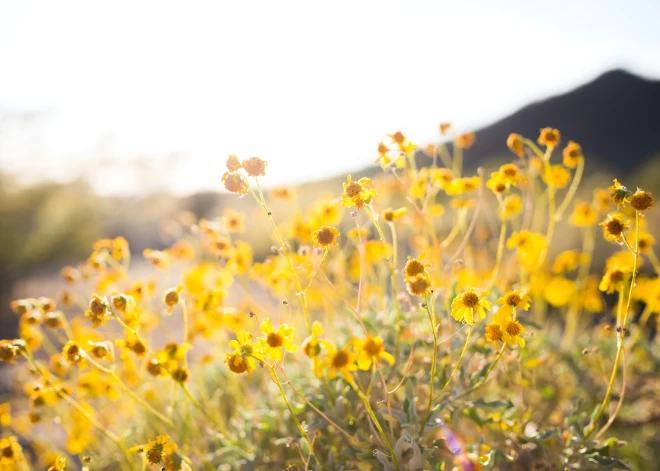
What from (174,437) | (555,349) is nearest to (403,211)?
(555,349)

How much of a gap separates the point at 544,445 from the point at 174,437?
2135 millimetres

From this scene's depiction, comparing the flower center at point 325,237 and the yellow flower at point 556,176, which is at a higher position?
the flower center at point 325,237

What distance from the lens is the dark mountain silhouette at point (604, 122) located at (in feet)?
41.5

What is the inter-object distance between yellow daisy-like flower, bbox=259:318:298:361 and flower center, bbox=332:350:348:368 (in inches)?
7.0

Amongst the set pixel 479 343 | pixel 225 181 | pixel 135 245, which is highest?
pixel 225 181

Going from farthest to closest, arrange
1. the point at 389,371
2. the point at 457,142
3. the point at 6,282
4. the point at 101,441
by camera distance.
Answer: the point at 6,282
the point at 101,441
the point at 457,142
the point at 389,371

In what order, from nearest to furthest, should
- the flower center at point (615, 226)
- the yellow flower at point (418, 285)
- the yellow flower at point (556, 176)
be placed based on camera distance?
the yellow flower at point (418, 285), the flower center at point (615, 226), the yellow flower at point (556, 176)

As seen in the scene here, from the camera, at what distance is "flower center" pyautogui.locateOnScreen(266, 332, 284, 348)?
59.7 inches

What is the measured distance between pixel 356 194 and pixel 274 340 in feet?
1.86

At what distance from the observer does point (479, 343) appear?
2.13m

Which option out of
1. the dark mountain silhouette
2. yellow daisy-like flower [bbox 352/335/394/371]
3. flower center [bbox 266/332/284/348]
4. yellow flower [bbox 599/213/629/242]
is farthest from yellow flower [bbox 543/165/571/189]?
the dark mountain silhouette

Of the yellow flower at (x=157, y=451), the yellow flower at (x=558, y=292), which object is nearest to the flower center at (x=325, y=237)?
the yellow flower at (x=157, y=451)

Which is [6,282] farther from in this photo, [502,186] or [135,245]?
[502,186]

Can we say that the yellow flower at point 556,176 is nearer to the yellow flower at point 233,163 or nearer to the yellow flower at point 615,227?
the yellow flower at point 615,227
